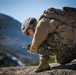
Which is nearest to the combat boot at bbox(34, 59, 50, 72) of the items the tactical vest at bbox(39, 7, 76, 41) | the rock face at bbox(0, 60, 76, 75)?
the rock face at bbox(0, 60, 76, 75)

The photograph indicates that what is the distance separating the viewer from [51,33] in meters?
6.04

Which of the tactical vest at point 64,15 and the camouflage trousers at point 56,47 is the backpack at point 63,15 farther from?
the camouflage trousers at point 56,47

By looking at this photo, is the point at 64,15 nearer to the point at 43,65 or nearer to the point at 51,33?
the point at 51,33

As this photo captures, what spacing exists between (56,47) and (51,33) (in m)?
0.30

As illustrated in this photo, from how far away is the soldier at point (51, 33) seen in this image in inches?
233

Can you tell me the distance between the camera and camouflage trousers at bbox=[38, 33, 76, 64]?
6.05 m

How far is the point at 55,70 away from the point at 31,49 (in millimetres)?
611

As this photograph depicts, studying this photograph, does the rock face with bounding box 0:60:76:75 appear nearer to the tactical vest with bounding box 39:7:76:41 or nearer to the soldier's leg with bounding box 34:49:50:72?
the soldier's leg with bounding box 34:49:50:72

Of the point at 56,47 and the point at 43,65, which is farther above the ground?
the point at 56,47

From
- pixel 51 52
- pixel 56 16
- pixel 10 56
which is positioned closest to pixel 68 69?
pixel 51 52

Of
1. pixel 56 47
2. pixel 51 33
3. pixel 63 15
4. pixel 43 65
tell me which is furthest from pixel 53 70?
pixel 63 15

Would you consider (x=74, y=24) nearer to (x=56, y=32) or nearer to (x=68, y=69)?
(x=56, y=32)

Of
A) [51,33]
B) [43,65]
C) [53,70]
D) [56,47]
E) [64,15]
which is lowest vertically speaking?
[53,70]

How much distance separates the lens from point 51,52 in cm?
619
